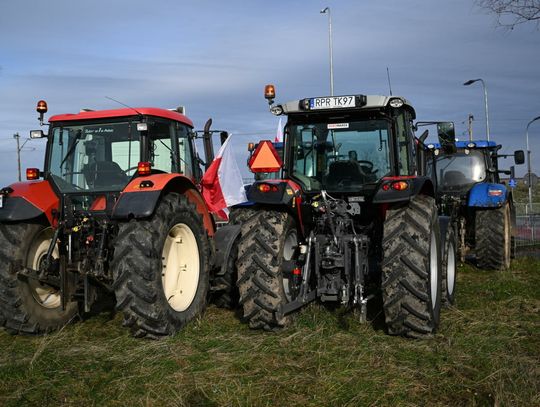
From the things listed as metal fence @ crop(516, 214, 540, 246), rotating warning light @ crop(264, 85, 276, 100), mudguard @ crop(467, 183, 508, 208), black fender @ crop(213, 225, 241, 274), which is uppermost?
rotating warning light @ crop(264, 85, 276, 100)

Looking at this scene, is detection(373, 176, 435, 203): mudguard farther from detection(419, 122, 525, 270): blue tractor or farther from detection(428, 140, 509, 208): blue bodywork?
detection(428, 140, 509, 208): blue bodywork

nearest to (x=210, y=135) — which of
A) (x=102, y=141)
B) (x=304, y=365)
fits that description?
(x=102, y=141)

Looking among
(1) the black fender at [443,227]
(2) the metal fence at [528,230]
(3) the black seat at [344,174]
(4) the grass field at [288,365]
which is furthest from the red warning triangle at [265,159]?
(2) the metal fence at [528,230]

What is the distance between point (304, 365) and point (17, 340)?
3.09m

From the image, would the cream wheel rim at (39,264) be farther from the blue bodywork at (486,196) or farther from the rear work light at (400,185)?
the blue bodywork at (486,196)

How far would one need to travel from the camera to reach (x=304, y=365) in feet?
15.5

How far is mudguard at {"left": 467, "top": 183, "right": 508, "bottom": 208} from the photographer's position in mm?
10031

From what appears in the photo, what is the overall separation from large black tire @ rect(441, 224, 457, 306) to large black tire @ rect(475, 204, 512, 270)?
2583mm

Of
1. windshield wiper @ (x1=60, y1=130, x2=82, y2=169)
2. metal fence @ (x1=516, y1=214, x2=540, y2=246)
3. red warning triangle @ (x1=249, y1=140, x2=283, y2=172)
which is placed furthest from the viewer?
metal fence @ (x1=516, y1=214, x2=540, y2=246)

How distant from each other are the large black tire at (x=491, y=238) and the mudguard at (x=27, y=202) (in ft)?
23.0

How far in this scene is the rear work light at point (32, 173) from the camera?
6.61 m

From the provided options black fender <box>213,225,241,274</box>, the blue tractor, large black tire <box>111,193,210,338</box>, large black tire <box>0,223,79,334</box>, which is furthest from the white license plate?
the blue tractor

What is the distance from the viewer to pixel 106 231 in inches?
235

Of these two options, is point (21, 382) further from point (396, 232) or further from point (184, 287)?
point (396, 232)
